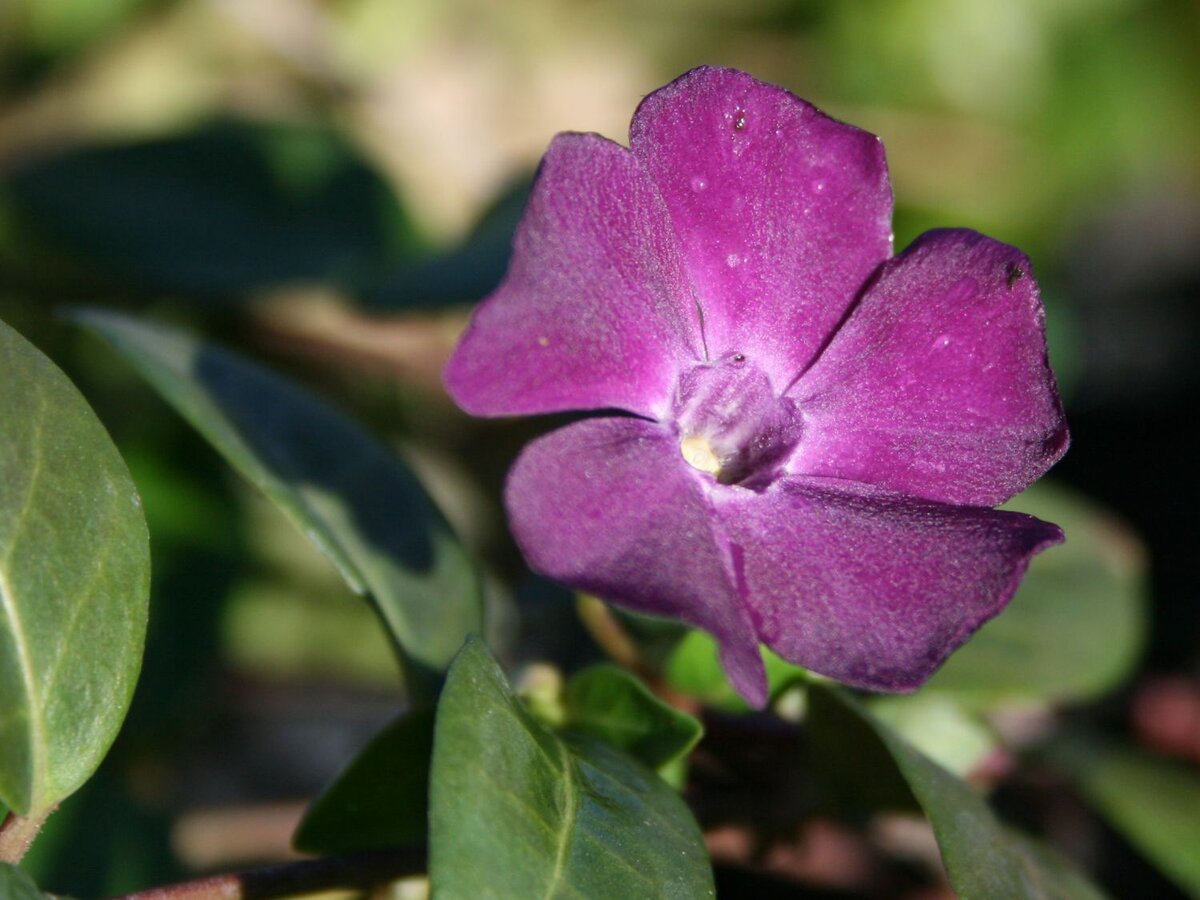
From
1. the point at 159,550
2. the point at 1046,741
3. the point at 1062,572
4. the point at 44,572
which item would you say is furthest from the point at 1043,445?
the point at 159,550

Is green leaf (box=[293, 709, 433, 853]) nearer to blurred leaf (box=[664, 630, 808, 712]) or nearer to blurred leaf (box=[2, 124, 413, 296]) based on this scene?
blurred leaf (box=[664, 630, 808, 712])

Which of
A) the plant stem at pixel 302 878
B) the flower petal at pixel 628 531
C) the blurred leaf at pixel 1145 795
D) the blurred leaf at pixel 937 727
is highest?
the flower petal at pixel 628 531

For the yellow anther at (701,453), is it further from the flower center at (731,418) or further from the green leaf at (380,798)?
the green leaf at (380,798)

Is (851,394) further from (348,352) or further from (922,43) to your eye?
(922,43)

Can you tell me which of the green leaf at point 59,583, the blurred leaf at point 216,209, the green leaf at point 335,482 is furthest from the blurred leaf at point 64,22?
the green leaf at point 59,583

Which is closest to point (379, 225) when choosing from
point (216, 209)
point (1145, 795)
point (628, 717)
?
point (216, 209)

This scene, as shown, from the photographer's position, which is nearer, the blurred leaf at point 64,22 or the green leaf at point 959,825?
the green leaf at point 959,825

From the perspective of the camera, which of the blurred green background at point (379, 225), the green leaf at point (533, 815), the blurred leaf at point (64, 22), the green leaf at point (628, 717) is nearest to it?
the green leaf at point (533, 815)
